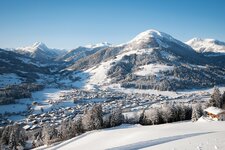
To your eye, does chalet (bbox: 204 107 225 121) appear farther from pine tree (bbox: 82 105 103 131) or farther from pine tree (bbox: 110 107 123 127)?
pine tree (bbox: 82 105 103 131)

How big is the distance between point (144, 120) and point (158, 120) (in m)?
4.99

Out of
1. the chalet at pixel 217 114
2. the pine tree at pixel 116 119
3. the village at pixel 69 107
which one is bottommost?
the village at pixel 69 107

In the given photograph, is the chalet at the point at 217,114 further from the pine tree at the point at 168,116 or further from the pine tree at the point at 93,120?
the pine tree at the point at 93,120

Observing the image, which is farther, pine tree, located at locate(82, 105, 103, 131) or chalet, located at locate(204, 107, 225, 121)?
pine tree, located at locate(82, 105, 103, 131)

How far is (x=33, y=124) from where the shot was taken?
408ft

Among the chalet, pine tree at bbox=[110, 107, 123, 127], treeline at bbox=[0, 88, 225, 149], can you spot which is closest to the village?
treeline at bbox=[0, 88, 225, 149]

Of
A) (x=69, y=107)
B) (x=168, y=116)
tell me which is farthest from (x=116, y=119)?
(x=69, y=107)

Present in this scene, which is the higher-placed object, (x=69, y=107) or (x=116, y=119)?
(x=116, y=119)

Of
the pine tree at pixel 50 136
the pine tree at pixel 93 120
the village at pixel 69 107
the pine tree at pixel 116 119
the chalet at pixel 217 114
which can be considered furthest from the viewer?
the village at pixel 69 107

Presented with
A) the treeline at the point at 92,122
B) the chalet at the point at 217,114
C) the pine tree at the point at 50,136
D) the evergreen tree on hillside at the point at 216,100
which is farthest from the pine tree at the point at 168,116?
the pine tree at the point at 50,136

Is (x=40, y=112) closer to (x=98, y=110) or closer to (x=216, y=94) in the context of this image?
(x=98, y=110)

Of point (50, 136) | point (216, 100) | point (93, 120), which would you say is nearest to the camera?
point (93, 120)

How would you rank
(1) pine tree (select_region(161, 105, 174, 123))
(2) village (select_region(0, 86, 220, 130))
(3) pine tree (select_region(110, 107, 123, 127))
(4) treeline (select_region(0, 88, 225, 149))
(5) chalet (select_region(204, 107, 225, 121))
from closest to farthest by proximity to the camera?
1. (5) chalet (select_region(204, 107, 225, 121))
2. (4) treeline (select_region(0, 88, 225, 149))
3. (3) pine tree (select_region(110, 107, 123, 127))
4. (1) pine tree (select_region(161, 105, 174, 123))
5. (2) village (select_region(0, 86, 220, 130))

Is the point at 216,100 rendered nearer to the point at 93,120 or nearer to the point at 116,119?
the point at 116,119
